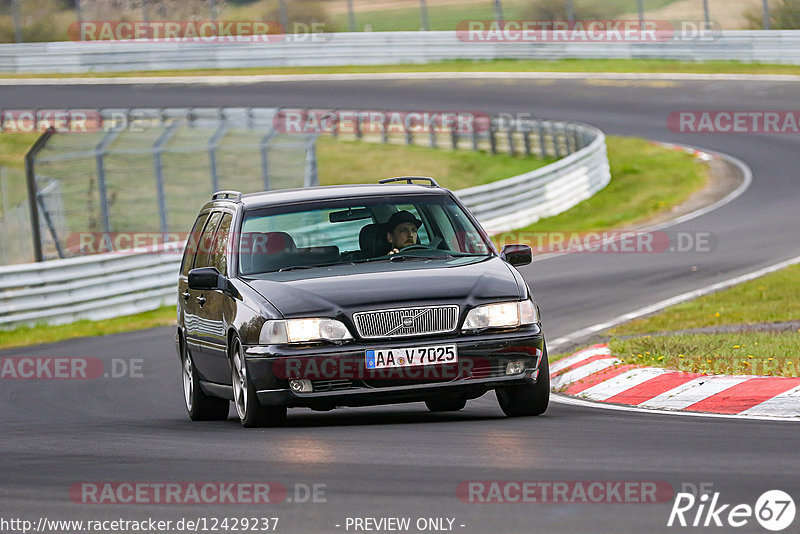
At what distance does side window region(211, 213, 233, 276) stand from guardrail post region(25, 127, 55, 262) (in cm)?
1188

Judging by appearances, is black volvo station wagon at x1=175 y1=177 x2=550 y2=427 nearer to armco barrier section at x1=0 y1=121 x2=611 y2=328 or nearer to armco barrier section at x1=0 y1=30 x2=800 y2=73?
armco barrier section at x1=0 y1=121 x2=611 y2=328

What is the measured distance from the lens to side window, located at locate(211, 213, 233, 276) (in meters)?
10.0

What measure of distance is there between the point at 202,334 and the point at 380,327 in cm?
220

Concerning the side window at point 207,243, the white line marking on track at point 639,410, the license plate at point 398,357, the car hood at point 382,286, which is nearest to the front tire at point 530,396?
the car hood at point 382,286

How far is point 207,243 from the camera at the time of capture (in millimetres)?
10852

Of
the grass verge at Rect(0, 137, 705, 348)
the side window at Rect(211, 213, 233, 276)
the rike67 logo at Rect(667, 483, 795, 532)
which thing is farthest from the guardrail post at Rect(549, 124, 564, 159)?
the rike67 logo at Rect(667, 483, 795, 532)

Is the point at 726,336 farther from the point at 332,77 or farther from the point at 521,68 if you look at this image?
the point at 332,77

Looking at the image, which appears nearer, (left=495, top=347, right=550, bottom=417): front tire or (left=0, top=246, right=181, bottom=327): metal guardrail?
(left=495, top=347, right=550, bottom=417): front tire

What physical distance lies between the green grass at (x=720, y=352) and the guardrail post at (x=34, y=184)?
11.6 m

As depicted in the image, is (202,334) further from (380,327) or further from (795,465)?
(795,465)

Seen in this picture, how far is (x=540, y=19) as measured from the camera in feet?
161

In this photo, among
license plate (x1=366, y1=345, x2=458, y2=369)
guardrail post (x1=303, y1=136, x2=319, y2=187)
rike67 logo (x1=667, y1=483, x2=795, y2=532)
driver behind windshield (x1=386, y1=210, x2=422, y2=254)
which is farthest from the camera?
guardrail post (x1=303, y1=136, x2=319, y2=187)
